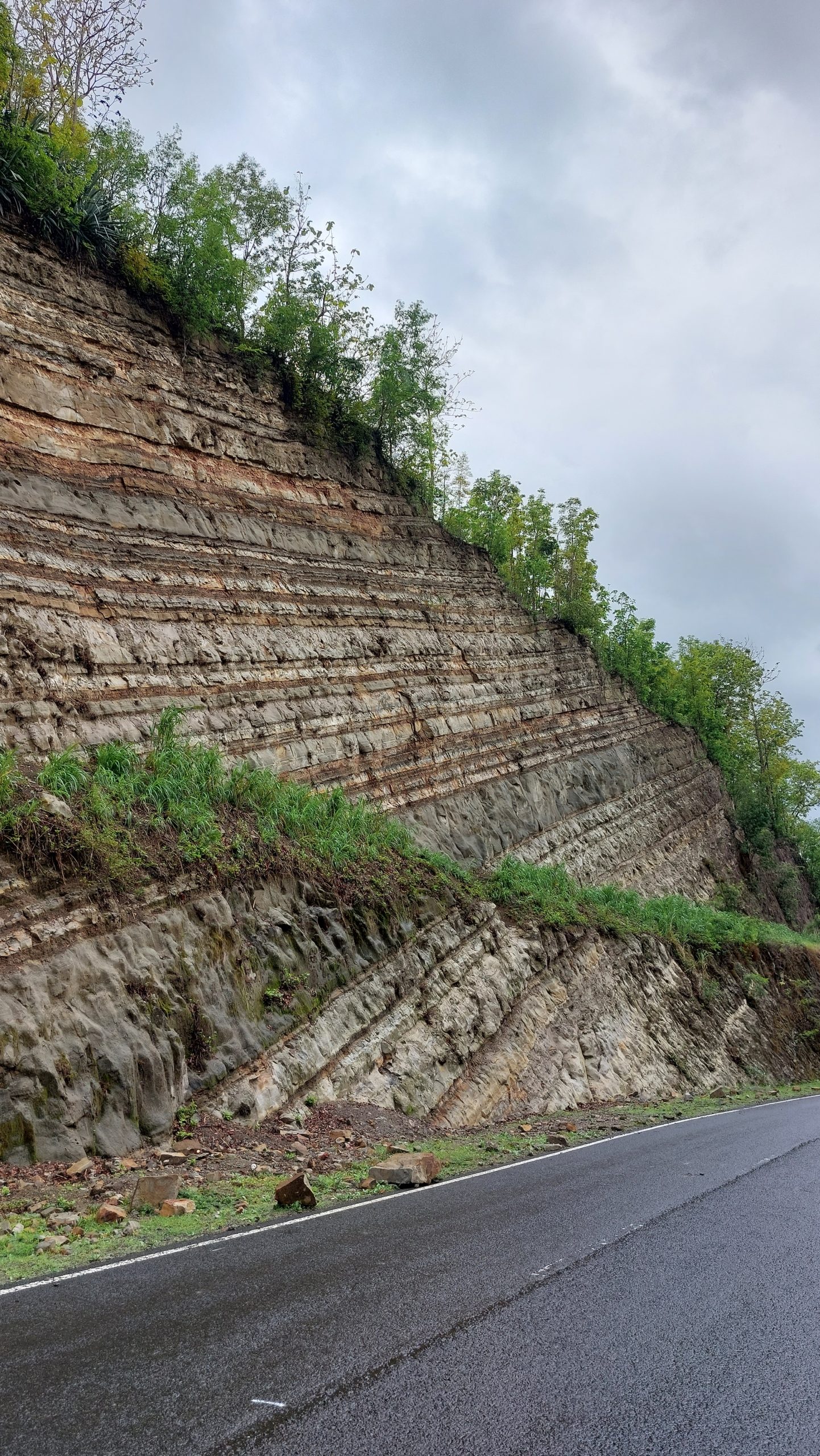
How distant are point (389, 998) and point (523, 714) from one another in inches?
441

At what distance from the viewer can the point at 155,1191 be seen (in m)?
6.86

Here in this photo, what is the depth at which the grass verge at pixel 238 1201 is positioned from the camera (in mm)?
5586

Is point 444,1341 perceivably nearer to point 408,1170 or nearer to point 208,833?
point 408,1170

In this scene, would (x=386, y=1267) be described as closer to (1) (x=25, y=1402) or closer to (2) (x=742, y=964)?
(1) (x=25, y=1402)

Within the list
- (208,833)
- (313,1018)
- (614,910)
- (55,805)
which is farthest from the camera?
(614,910)

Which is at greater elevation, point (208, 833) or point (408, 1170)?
point (208, 833)

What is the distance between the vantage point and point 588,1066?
594 inches

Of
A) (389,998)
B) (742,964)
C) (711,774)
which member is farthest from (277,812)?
(711,774)

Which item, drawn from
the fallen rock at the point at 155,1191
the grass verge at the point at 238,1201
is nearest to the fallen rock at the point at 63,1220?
the grass verge at the point at 238,1201

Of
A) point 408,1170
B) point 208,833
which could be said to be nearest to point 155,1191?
point 408,1170

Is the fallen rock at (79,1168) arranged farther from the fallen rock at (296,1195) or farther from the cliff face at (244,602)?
the cliff face at (244,602)

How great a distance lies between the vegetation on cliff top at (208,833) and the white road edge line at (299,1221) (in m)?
4.16

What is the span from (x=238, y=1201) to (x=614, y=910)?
45.6ft

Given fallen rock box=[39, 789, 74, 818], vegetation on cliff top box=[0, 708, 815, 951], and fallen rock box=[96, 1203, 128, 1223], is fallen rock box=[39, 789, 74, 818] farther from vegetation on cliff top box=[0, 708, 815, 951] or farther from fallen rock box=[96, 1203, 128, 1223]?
fallen rock box=[96, 1203, 128, 1223]
